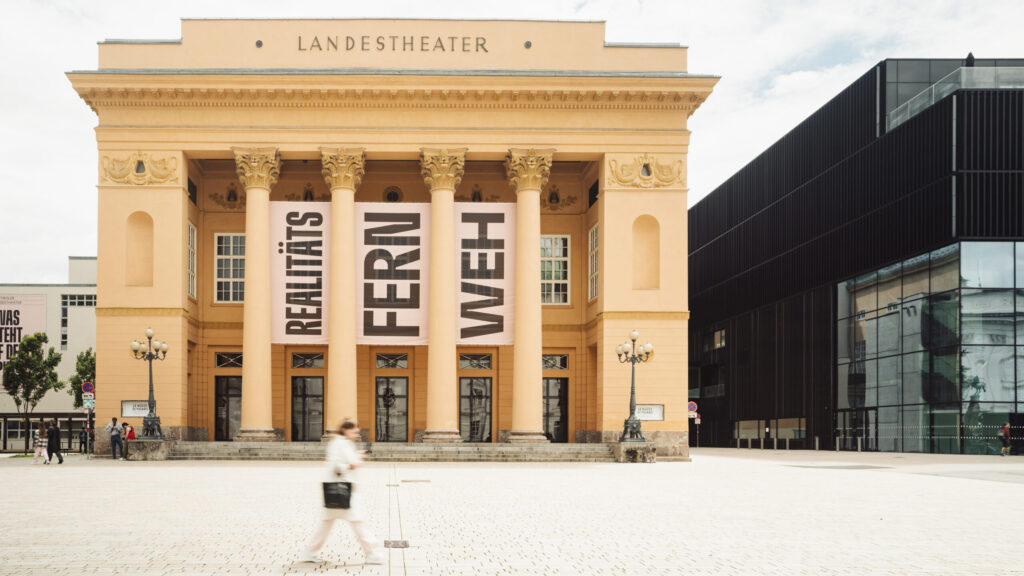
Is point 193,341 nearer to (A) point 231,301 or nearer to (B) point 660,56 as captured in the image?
(A) point 231,301

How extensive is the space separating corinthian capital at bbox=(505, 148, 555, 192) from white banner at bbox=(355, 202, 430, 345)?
160 inches

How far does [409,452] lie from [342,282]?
25.8ft

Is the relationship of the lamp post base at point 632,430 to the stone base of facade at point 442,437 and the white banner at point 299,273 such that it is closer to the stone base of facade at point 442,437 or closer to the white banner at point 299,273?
the stone base of facade at point 442,437

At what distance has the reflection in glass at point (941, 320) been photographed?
5162 centimetres

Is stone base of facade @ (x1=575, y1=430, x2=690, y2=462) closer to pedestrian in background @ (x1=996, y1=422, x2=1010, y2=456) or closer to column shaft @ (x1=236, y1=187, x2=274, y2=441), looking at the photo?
column shaft @ (x1=236, y1=187, x2=274, y2=441)

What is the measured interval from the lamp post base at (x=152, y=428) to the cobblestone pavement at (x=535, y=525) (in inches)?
467

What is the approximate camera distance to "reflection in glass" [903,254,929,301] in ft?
178

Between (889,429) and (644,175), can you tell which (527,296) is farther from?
(889,429)

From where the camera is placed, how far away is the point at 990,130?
167 ft

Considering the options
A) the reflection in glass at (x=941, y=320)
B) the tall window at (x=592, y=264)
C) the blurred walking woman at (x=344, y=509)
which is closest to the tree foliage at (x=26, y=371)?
the tall window at (x=592, y=264)

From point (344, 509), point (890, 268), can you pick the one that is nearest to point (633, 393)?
point (890, 268)

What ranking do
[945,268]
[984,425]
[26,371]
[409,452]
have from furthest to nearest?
[26,371], [945,268], [984,425], [409,452]

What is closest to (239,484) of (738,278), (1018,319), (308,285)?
(308,285)

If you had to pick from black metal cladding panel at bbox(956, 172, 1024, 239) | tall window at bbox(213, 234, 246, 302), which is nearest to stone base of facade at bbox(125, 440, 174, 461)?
tall window at bbox(213, 234, 246, 302)
